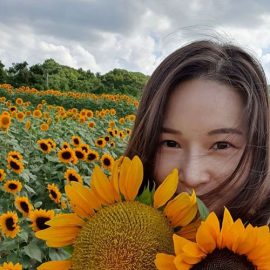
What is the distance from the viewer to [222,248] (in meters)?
0.78

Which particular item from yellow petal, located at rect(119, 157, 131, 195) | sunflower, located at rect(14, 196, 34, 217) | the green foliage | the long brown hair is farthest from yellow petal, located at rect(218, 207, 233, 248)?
the green foliage

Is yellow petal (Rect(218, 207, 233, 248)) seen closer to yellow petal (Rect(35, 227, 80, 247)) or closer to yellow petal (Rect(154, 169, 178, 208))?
yellow petal (Rect(154, 169, 178, 208))

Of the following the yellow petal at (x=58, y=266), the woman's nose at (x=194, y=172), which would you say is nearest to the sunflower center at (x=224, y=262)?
the yellow petal at (x=58, y=266)

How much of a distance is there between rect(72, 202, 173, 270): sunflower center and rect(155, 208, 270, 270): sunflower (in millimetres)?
41

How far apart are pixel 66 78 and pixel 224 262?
33.6 meters

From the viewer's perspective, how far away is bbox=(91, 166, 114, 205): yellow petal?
93 centimetres

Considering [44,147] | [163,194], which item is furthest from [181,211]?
[44,147]

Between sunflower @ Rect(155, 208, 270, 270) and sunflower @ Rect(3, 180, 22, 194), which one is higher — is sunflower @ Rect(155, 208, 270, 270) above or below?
above

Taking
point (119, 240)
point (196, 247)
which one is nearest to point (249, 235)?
point (196, 247)

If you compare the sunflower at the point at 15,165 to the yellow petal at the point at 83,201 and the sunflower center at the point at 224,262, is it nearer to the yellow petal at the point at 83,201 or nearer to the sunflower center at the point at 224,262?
the yellow petal at the point at 83,201

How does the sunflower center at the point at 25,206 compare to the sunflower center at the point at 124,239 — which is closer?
the sunflower center at the point at 124,239

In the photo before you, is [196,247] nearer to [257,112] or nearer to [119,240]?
[119,240]

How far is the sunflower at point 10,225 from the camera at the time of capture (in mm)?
2912

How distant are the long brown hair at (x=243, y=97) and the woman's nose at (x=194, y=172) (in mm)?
58
